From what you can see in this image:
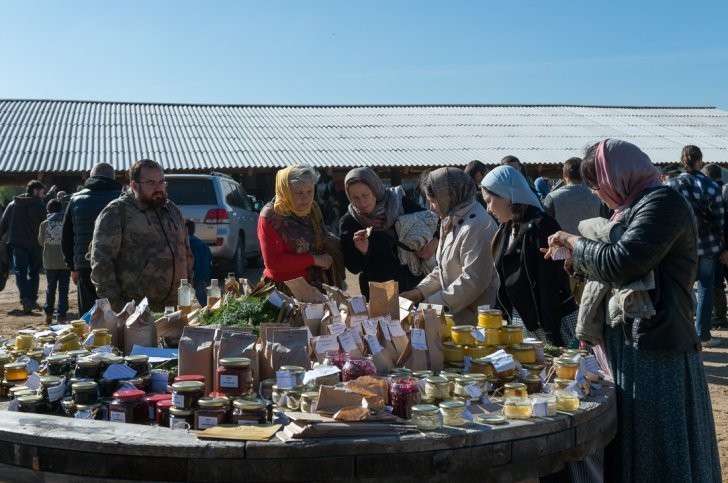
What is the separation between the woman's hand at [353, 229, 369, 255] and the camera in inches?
164

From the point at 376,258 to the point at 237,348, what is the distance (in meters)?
1.78

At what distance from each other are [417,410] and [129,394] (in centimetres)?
89

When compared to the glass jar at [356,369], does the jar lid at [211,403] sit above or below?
below

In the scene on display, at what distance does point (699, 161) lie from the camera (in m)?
6.68

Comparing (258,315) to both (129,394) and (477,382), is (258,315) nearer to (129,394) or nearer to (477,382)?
(129,394)

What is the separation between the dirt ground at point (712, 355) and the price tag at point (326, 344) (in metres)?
2.46

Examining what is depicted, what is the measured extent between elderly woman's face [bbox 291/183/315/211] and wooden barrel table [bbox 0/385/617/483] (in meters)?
2.00

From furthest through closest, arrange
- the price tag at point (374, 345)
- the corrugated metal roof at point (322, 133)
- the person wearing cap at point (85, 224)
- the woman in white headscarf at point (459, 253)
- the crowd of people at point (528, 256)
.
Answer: the corrugated metal roof at point (322, 133), the person wearing cap at point (85, 224), the woman in white headscarf at point (459, 253), the price tag at point (374, 345), the crowd of people at point (528, 256)

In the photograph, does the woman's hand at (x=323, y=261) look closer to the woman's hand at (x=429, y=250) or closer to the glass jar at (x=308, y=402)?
the woman's hand at (x=429, y=250)

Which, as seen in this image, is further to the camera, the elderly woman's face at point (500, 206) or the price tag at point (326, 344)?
the elderly woman's face at point (500, 206)

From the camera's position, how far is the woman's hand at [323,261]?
4184mm

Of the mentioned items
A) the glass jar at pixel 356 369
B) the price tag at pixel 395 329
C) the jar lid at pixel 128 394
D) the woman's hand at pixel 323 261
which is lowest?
the jar lid at pixel 128 394

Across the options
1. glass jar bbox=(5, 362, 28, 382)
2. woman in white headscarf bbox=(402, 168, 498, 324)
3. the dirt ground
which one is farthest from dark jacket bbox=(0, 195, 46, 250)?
glass jar bbox=(5, 362, 28, 382)

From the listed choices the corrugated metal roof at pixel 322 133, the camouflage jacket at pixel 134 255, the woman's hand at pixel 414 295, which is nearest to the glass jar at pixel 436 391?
the woman's hand at pixel 414 295
